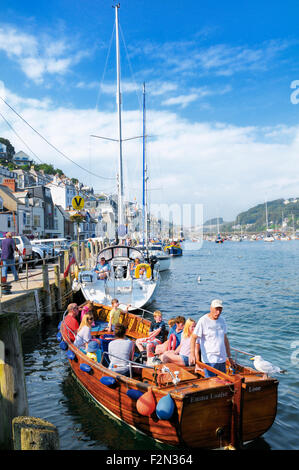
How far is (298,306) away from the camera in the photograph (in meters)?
21.1

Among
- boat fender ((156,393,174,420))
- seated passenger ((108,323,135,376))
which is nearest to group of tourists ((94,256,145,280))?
seated passenger ((108,323,135,376))

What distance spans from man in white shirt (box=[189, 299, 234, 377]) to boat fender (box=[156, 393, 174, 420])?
1.22 metres

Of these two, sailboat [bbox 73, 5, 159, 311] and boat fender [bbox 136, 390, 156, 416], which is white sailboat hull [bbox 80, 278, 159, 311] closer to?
sailboat [bbox 73, 5, 159, 311]

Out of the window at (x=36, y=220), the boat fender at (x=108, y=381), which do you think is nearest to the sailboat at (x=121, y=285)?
the boat fender at (x=108, y=381)

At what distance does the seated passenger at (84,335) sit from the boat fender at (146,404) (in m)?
3.54

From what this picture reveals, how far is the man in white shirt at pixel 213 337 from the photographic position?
6469 mm

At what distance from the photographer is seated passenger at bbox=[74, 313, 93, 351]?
955 cm

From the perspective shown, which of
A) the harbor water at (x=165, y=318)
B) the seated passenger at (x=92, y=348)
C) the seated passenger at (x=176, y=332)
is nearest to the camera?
the harbor water at (x=165, y=318)

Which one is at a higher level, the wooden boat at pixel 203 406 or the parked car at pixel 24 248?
the parked car at pixel 24 248

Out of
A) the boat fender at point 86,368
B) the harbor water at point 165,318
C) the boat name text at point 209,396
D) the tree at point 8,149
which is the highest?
the tree at point 8,149

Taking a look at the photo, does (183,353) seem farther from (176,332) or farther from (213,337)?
(213,337)

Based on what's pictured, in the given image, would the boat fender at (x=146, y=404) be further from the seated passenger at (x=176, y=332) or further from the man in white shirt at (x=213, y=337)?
the seated passenger at (x=176, y=332)

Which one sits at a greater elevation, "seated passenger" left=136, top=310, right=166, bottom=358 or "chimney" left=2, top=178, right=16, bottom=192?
"chimney" left=2, top=178, right=16, bottom=192
